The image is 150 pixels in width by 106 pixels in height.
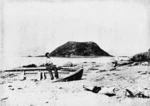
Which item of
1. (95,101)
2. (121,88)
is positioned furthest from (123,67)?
(95,101)

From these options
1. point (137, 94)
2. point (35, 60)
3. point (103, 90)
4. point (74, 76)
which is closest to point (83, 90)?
point (103, 90)

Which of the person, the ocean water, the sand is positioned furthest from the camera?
the person

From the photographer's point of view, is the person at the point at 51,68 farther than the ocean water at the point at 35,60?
Yes

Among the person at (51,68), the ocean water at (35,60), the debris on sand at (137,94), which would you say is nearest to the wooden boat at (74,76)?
the person at (51,68)

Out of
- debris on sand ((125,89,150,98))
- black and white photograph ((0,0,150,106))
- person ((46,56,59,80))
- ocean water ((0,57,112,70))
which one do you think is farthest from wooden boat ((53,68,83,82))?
debris on sand ((125,89,150,98))

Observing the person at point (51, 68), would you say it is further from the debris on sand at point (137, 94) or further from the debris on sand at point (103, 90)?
the debris on sand at point (137, 94)

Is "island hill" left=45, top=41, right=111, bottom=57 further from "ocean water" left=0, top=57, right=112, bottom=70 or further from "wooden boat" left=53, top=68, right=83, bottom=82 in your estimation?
"wooden boat" left=53, top=68, right=83, bottom=82
